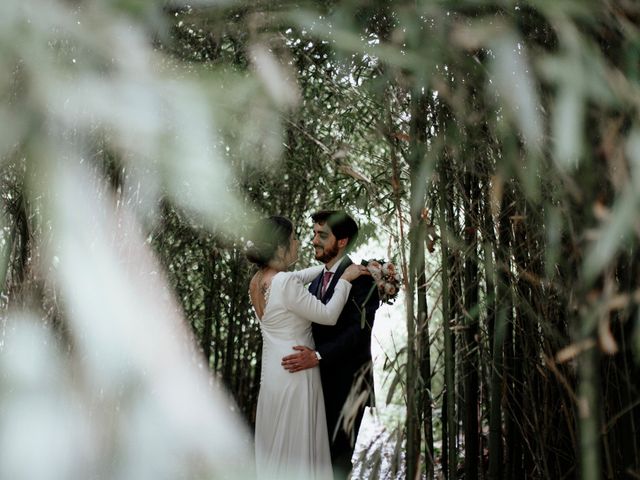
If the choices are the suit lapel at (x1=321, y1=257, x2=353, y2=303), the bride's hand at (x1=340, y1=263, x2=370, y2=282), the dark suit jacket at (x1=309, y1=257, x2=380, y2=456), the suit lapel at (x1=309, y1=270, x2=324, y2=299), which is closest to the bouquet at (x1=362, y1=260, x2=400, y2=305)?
the bride's hand at (x1=340, y1=263, x2=370, y2=282)

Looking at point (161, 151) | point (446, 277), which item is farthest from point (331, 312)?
point (161, 151)

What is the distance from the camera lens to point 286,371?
3020 mm

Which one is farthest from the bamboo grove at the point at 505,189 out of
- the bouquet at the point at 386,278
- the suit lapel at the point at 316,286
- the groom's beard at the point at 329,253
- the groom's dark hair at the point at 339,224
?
the suit lapel at the point at 316,286

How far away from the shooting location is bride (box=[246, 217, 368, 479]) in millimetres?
2959

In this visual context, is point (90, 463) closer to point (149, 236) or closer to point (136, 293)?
point (136, 293)

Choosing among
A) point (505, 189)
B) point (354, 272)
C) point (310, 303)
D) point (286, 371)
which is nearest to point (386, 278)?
point (354, 272)

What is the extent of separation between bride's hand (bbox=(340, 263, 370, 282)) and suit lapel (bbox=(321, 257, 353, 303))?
163 millimetres

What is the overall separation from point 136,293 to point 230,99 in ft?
1.01

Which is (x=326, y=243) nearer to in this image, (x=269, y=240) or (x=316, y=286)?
(x=316, y=286)

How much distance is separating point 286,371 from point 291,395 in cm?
10

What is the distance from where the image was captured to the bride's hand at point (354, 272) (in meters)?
3.00

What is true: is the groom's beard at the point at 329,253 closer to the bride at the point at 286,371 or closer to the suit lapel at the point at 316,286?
the suit lapel at the point at 316,286

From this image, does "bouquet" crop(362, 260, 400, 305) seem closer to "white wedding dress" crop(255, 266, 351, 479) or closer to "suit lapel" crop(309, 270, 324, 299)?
"white wedding dress" crop(255, 266, 351, 479)

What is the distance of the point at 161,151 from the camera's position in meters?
1.02
